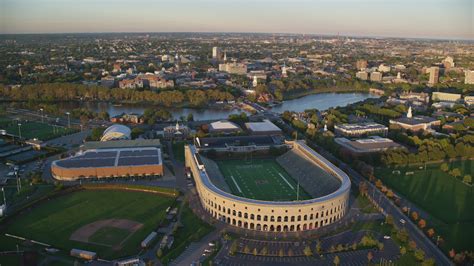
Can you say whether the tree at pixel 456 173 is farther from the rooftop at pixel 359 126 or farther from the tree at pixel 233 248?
the tree at pixel 233 248

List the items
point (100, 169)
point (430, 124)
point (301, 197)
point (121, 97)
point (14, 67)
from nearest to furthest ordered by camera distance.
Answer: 1. point (301, 197)
2. point (100, 169)
3. point (430, 124)
4. point (121, 97)
5. point (14, 67)

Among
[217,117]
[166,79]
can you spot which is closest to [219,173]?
[217,117]

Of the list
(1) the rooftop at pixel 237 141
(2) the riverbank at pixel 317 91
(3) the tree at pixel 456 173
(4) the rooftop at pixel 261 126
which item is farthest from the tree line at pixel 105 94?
(3) the tree at pixel 456 173

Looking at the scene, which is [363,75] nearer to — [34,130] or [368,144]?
[368,144]

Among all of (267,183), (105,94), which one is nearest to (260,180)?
(267,183)

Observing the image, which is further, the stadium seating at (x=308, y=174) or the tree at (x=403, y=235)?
the stadium seating at (x=308, y=174)

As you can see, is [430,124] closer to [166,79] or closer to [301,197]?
[301,197]
